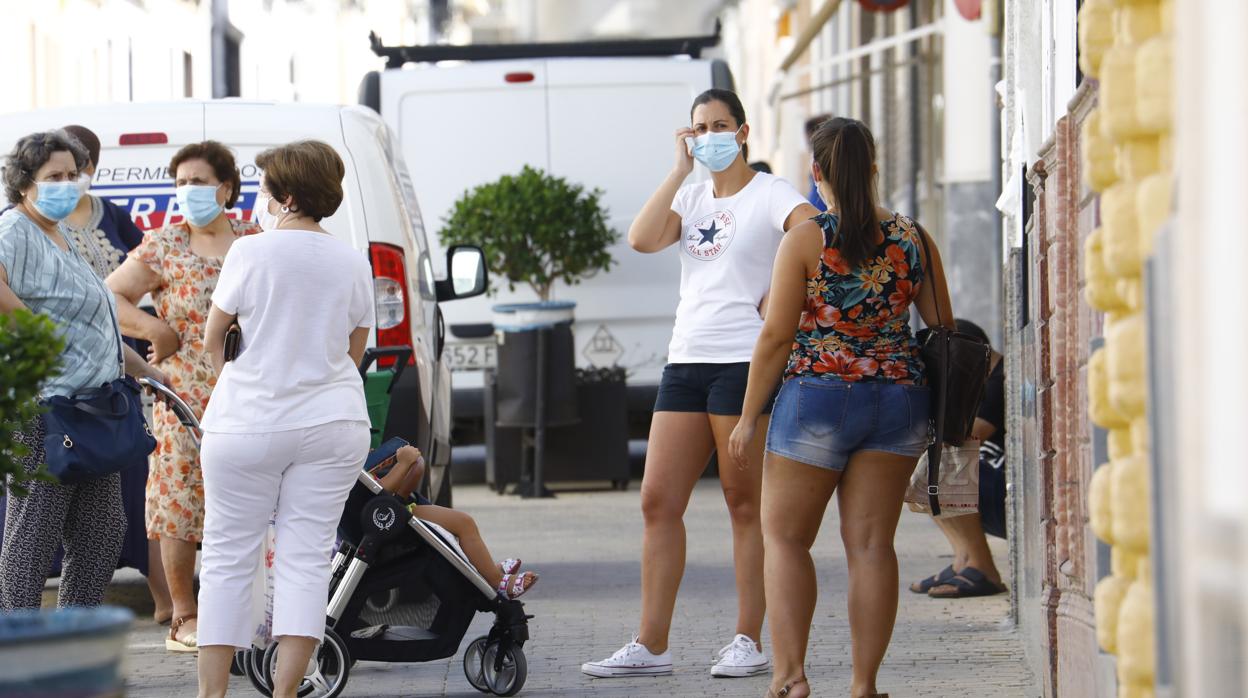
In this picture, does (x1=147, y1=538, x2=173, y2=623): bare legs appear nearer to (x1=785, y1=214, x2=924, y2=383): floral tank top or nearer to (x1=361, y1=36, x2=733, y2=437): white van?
(x1=785, y1=214, x2=924, y2=383): floral tank top

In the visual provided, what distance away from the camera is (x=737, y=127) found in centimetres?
621

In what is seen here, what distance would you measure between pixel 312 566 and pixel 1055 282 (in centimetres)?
198

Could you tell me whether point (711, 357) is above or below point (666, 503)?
above

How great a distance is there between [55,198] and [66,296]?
0.94 ft

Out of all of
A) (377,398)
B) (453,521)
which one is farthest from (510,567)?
(377,398)

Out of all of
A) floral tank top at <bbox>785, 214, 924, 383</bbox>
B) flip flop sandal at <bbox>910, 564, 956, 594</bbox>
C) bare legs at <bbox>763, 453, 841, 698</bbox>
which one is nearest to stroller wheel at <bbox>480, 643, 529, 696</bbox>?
bare legs at <bbox>763, 453, 841, 698</bbox>

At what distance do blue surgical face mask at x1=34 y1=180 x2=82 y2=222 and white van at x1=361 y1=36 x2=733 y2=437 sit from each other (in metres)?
5.88

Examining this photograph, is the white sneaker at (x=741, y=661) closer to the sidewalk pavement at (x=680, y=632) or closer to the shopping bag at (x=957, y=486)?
the sidewalk pavement at (x=680, y=632)

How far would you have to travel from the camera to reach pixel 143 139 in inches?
295

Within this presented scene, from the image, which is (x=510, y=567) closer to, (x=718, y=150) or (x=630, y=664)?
(x=630, y=664)

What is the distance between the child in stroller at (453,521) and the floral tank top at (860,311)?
3.87 ft

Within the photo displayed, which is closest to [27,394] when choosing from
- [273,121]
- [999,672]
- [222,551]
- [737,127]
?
[222,551]

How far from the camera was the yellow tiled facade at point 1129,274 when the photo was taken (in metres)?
3.01

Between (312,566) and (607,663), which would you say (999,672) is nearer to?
(607,663)
